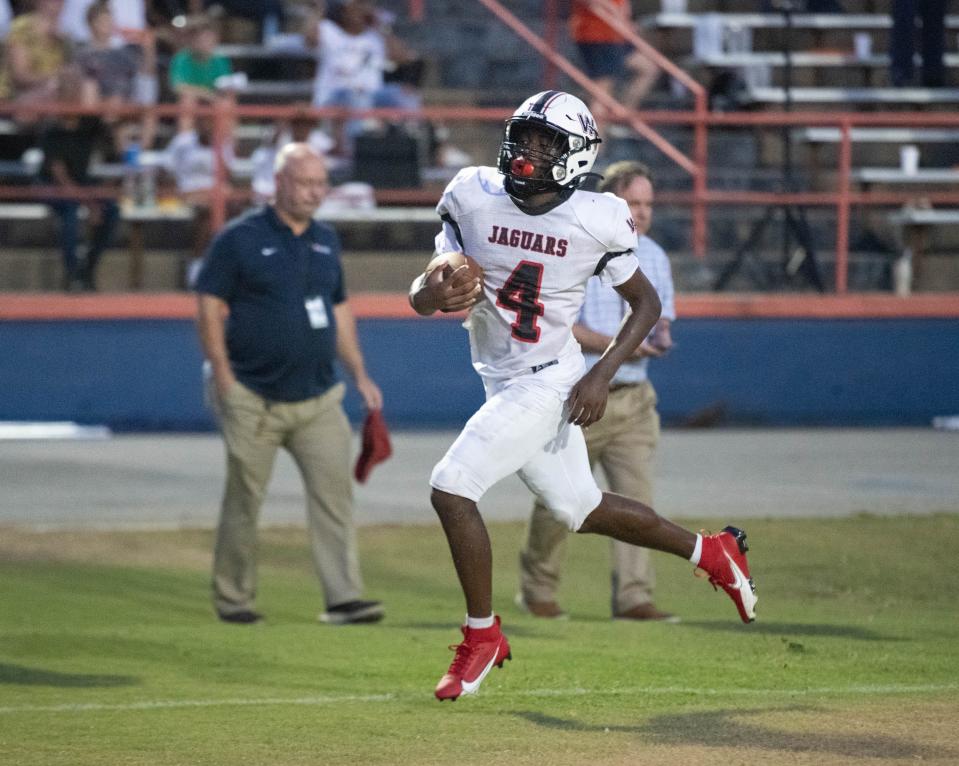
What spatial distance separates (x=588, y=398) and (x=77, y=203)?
9745 millimetres

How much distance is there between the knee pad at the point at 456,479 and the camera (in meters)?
6.46

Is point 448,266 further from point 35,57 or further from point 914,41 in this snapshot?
point 914,41

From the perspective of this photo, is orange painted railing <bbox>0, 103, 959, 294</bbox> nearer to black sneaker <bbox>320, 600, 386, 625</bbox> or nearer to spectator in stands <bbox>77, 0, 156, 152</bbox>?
spectator in stands <bbox>77, 0, 156, 152</bbox>

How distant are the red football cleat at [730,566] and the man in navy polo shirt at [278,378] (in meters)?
2.49

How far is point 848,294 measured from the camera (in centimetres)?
1617

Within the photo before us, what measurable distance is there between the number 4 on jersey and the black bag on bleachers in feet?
31.0

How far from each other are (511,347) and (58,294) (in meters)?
9.56

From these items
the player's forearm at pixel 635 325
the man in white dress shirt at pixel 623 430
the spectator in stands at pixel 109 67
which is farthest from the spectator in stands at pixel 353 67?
the player's forearm at pixel 635 325

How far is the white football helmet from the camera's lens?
6465 mm

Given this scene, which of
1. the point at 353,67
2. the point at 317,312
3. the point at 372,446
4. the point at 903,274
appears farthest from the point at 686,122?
the point at 317,312

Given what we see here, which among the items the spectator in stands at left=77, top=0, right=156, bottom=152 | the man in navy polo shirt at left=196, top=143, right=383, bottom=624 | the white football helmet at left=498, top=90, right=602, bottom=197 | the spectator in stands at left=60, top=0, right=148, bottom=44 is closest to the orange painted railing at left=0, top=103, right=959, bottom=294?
the spectator in stands at left=77, top=0, right=156, bottom=152

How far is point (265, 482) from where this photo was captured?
911 centimetres

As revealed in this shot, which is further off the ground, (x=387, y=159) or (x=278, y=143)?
(x=278, y=143)

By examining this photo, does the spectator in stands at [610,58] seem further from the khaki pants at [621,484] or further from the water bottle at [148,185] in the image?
the khaki pants at [621,484]
